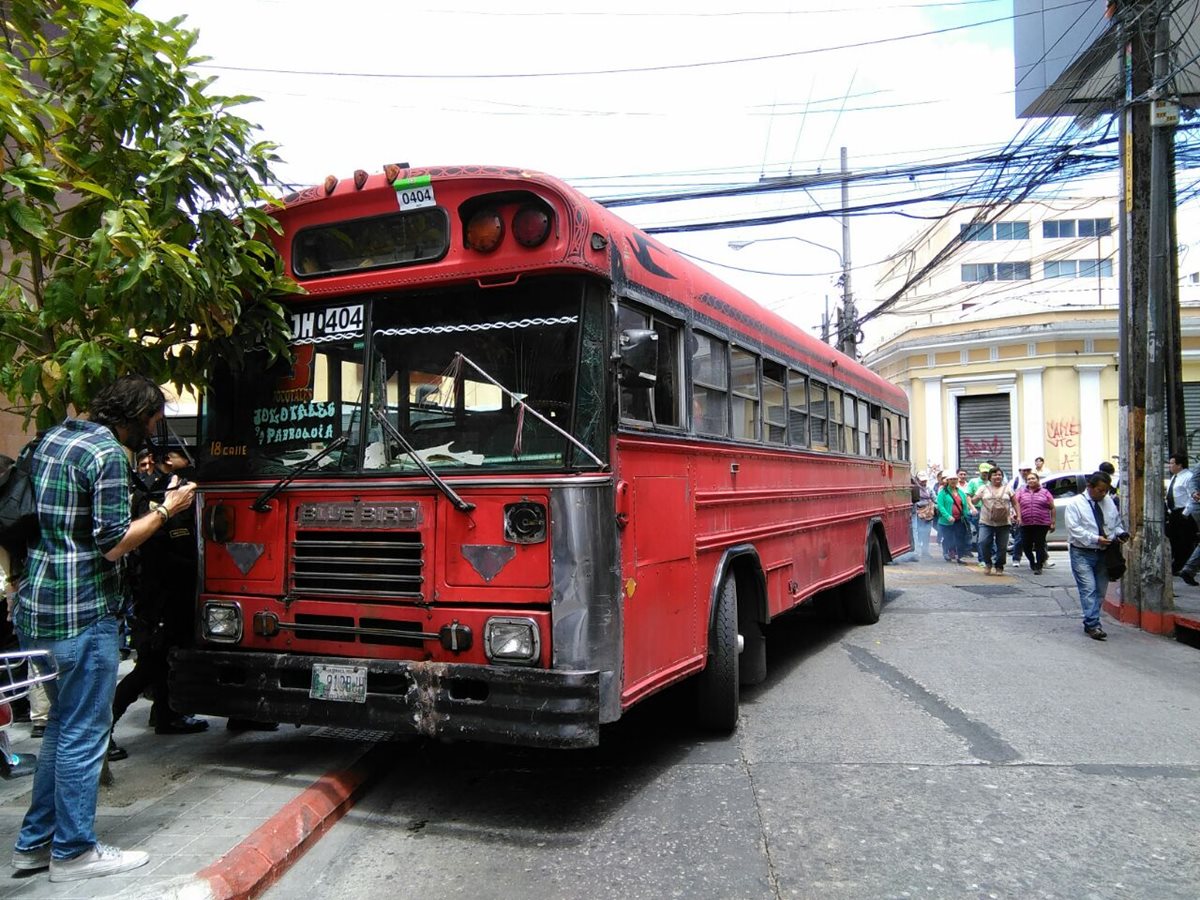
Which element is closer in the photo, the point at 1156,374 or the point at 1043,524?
the point at 1156,374

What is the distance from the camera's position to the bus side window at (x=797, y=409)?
7336mm

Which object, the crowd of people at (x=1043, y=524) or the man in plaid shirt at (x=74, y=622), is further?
the crowd of people at (x=1043, y=524)

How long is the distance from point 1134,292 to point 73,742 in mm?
11109

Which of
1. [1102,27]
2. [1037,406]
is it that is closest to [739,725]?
[1102,27]

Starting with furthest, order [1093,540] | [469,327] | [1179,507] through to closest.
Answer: [1179,507] → [1093,540] → [469,327]

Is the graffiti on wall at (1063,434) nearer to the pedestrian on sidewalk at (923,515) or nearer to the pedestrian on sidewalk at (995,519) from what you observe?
the pedestrian on sidewalk at (923,515)

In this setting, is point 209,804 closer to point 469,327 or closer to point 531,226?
point 469,327

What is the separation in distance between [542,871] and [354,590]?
1528 millimetres

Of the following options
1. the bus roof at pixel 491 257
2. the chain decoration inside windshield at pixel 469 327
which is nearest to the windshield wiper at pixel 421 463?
the chain decoration inside windshield at pixel 469 327

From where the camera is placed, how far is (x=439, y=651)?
4.07 meters

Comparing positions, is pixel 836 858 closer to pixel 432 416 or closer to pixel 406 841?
pixel 406 841

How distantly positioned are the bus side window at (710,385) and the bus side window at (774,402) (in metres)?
0.88

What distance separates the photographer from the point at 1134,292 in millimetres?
10320

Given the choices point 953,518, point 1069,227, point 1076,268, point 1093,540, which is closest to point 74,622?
point 1093,540
